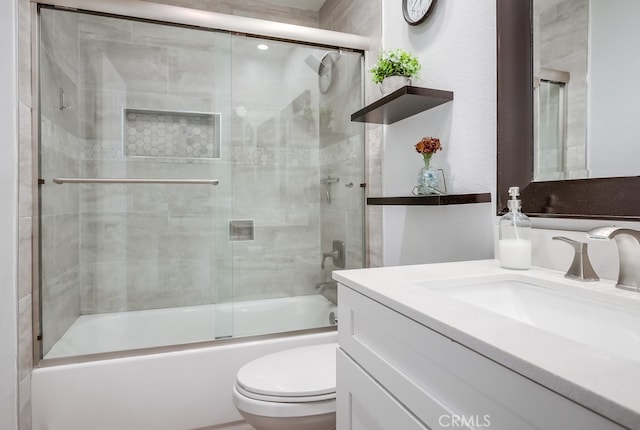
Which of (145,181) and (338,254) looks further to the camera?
(338,254)

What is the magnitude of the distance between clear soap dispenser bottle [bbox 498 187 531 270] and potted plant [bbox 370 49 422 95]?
70 cm

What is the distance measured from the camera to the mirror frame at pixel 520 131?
3.05 ft

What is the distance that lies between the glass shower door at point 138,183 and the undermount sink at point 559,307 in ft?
4.28

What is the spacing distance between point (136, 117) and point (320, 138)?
1.08m

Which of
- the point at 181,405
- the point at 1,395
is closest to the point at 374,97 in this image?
the point at 181,405

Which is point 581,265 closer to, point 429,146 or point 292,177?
point 429,146

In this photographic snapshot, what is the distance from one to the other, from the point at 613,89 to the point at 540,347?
0.73 m

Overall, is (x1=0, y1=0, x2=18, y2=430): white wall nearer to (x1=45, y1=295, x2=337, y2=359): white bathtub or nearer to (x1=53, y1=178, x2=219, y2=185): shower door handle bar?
(x1=45, y1=295, x2=337, y2=359): white bathtub

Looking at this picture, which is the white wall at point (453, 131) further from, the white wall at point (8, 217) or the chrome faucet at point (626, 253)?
the white wall at point (8, 217)

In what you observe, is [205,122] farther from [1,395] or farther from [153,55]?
[1,395]

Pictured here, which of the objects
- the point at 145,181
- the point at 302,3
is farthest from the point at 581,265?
the point at 302,3

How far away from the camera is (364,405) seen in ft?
2.52

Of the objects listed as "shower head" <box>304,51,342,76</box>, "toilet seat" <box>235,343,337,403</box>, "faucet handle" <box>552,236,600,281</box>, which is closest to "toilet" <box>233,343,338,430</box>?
"toilet seat" <box>235,343,337,403</box>

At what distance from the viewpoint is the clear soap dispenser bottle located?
0.96 m
